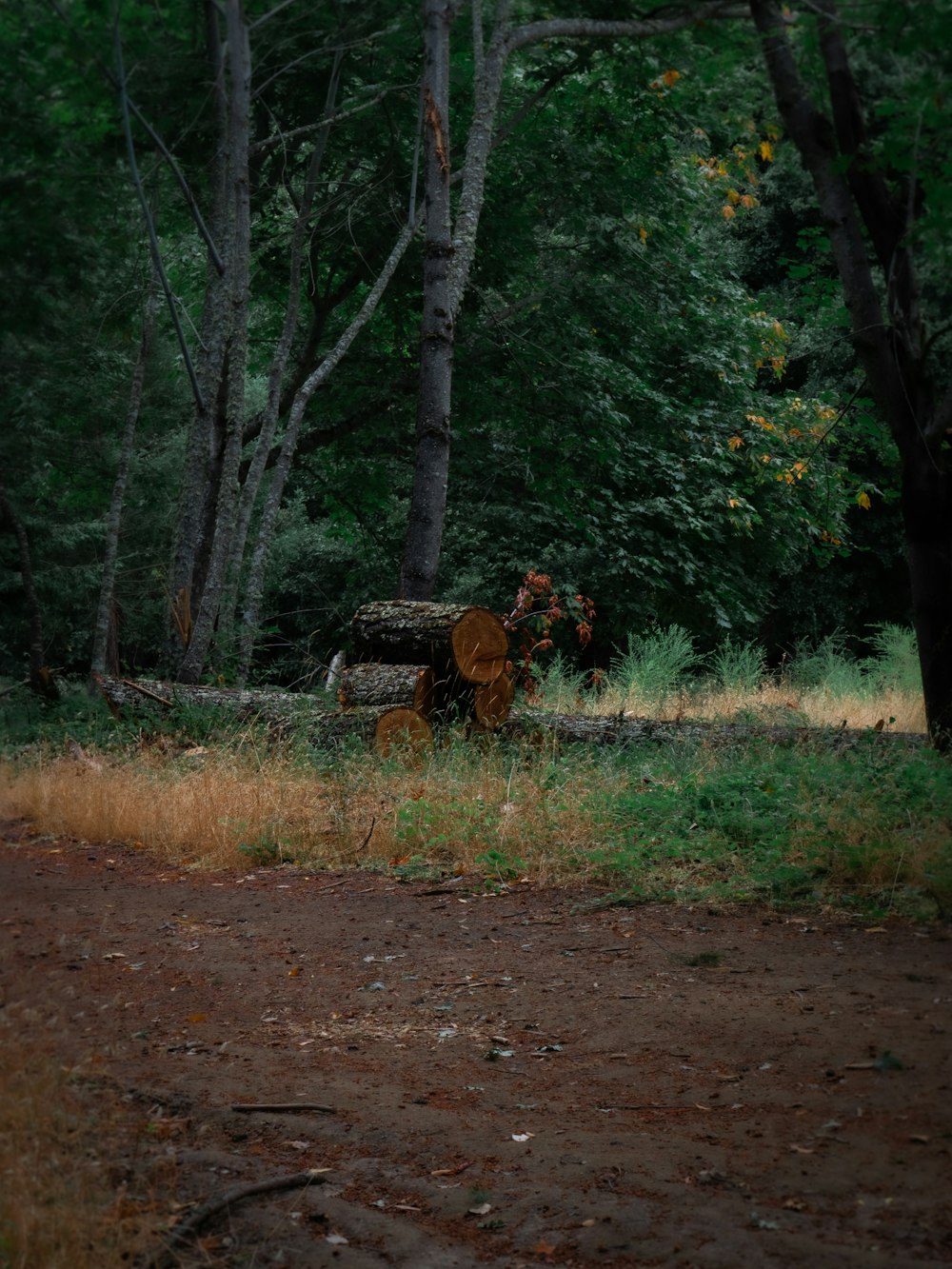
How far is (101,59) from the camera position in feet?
22.4

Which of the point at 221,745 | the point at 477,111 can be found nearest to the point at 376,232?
the point at 477,111

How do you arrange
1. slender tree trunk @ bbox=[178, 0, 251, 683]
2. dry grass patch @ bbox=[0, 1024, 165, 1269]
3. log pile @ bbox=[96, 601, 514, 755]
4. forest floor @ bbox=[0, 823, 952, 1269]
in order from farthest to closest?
slender tree trunk @ bbox=[178, 0, 251, 683] → log pile @ bbox=[96, 601, 514, 755] → forest floor @ bbox=[0, 823, 952, 1269] → dry grass patch @ bbox=[0, 1024, 165, 1269]

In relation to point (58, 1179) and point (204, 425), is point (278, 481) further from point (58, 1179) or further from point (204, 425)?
point (58, 1179)

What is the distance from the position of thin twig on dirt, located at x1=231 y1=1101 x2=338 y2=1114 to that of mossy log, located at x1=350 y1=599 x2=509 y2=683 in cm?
653

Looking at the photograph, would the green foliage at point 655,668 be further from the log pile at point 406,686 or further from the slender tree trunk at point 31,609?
the slender tree trunk at point 31,609

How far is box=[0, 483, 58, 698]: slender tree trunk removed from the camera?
13.9 m

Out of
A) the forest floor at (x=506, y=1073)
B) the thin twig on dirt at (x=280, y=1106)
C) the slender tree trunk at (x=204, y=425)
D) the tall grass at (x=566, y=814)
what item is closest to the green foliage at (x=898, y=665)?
the tall grass at (x=566, y=814)

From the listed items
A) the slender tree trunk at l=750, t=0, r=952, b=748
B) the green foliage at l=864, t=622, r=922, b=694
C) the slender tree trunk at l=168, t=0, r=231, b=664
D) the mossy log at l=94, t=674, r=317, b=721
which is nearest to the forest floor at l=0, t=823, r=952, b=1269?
the slender tree trunk at l=750, t=0, r=952, b=748

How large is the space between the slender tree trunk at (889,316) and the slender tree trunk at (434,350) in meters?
6.19

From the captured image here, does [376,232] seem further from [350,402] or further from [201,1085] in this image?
[201,1085]

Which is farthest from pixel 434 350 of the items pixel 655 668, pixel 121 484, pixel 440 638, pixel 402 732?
pixel 121 484

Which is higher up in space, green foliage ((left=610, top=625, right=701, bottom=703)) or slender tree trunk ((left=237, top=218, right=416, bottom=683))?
slender tree trunk ((left=237, top=218, right=416, bottom=683))

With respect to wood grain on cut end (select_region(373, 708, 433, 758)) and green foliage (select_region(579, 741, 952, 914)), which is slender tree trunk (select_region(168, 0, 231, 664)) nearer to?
wood grain on cut end (select_region(373, 708, 433, 758))

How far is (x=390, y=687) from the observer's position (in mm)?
10297
